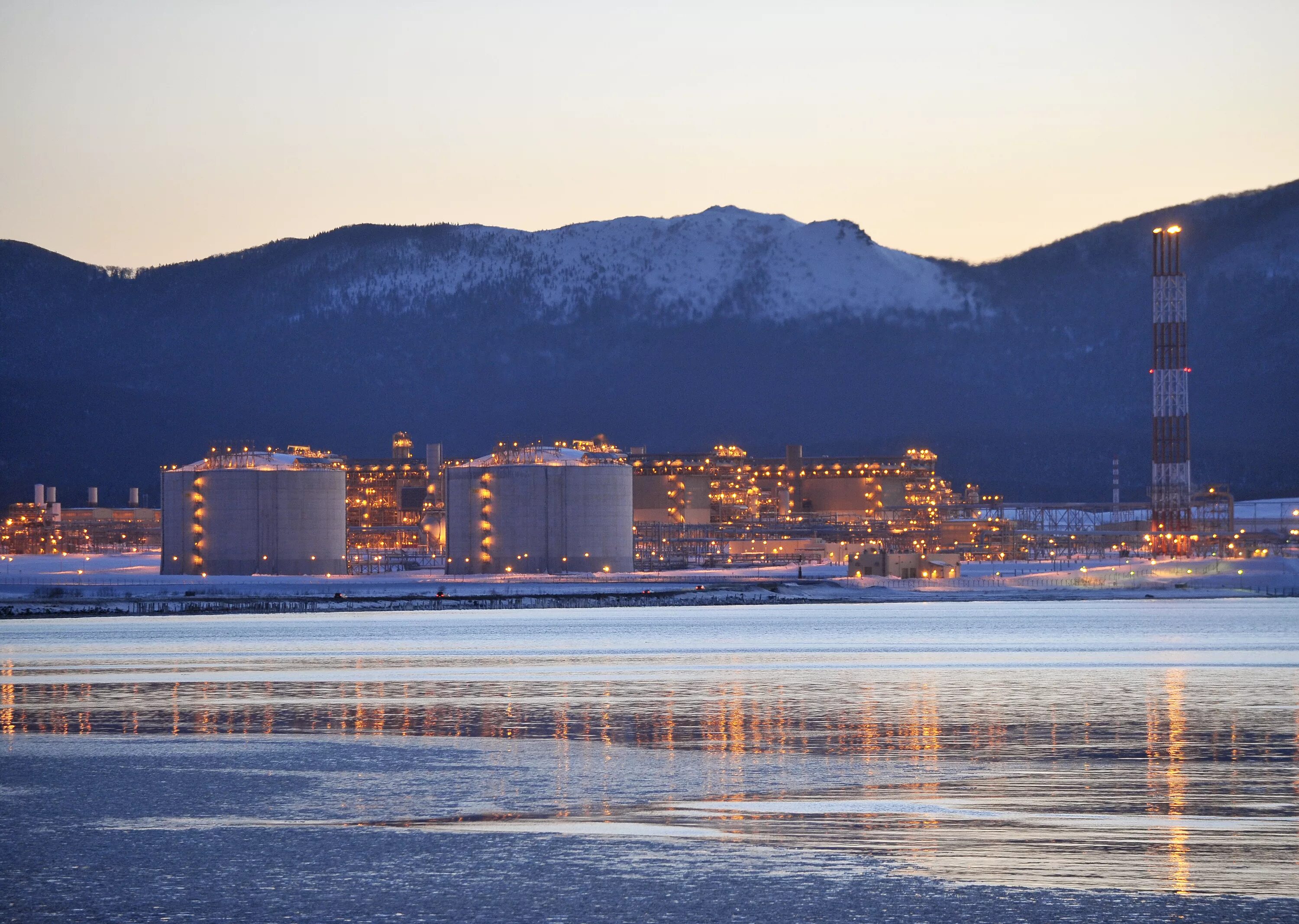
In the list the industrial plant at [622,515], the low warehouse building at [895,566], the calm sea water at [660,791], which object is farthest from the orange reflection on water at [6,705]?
the low warehouse building at [895,566]

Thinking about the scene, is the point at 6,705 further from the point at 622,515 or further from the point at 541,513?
the point at 622,515

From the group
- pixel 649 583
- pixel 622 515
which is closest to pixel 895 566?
pixel 649 583

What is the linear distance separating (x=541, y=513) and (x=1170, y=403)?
53704mm

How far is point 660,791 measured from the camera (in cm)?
2491

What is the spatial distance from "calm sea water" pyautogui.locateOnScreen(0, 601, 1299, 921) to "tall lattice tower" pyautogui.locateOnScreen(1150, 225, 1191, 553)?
291 feet

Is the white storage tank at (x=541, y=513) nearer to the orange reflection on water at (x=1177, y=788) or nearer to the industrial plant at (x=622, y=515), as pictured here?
the industrial plant at (x=622, y=515)

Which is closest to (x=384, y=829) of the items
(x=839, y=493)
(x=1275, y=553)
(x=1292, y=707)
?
(x=1292, y=707)

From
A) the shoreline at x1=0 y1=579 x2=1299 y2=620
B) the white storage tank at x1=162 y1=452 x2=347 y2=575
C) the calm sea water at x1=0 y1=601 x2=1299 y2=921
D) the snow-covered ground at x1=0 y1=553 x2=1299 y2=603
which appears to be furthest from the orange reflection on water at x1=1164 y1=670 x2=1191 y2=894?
the white storage tank at x1=162 y1=452 x2=347 y2=575

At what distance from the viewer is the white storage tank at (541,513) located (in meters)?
120

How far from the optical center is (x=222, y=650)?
209 feet

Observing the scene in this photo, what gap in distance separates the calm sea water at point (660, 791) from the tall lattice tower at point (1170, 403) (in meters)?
88.6

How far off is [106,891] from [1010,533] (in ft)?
484

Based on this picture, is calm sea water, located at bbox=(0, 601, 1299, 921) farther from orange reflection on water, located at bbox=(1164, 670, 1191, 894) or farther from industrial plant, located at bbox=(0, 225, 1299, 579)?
industrial plant, located at bbox=(0, 225, 1299, 579)

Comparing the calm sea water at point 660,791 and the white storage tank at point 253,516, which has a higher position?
the white storage tank at point 253,516
